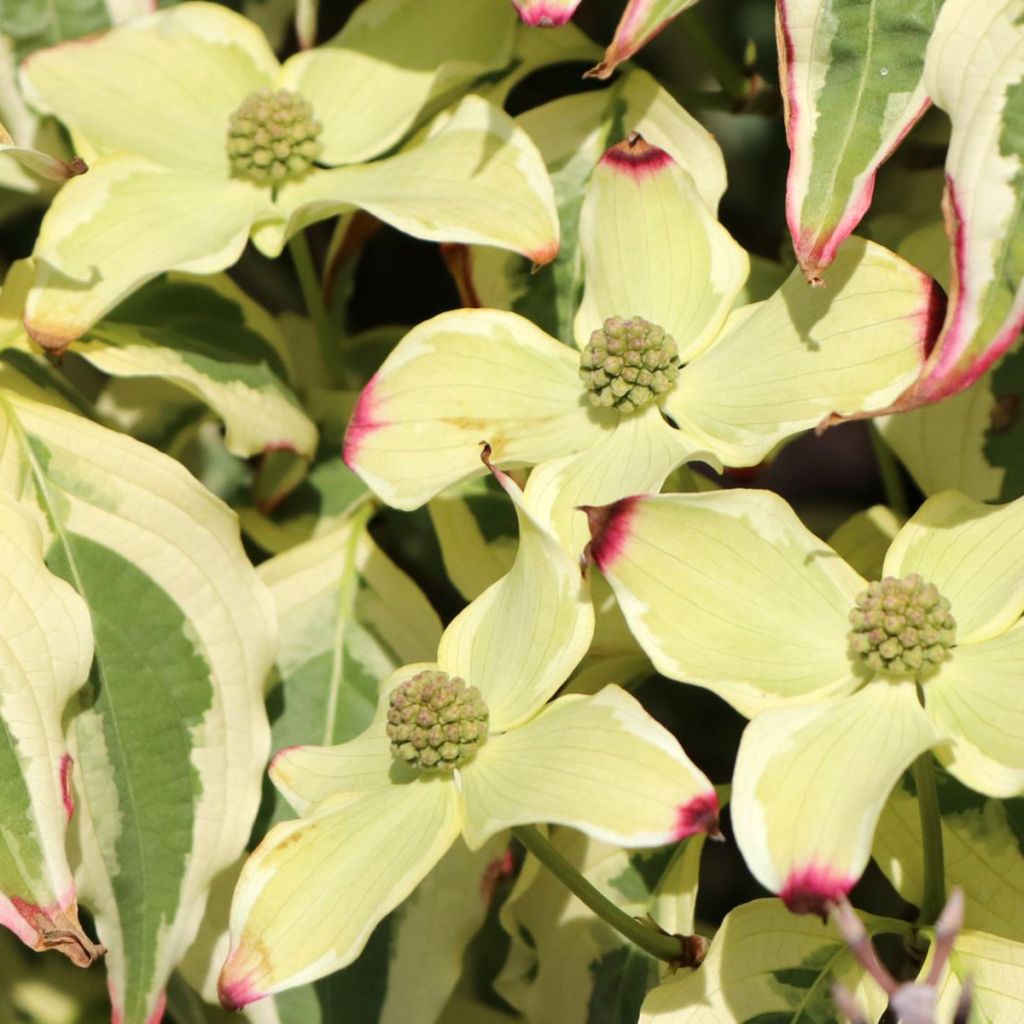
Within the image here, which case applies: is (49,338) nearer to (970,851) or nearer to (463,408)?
(463,408)

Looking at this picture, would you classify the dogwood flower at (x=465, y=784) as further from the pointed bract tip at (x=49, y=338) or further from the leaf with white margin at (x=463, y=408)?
the pointed bract tip at (x=49, y=338)

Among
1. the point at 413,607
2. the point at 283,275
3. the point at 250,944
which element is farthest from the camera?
the point at 283,275

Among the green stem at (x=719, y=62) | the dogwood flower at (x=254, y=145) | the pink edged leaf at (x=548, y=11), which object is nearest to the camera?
the pink edged leaf at (x=548, y=11)

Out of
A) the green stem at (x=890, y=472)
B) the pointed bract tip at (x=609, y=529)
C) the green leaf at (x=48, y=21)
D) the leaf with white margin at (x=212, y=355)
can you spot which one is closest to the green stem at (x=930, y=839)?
the pointed bract tip at (x=609, y=529)

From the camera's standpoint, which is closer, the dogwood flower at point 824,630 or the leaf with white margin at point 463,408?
the dogwood flower at point 824,630

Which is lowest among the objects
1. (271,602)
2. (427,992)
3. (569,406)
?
(427,992)

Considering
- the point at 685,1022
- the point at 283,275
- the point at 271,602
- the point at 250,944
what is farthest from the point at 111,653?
the point at 283,275

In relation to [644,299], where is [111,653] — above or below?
below

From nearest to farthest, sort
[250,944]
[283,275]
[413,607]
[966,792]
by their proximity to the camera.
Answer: [250,944] → [966,792] → [413,607] → [283,275]

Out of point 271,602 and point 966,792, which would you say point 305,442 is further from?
point 966,792
